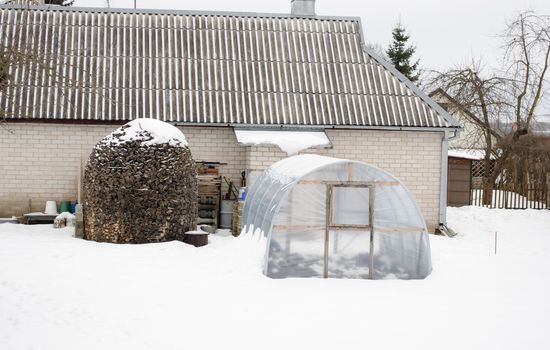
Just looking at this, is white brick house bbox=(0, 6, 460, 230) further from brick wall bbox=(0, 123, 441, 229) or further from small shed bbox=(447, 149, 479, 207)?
small shed bbox=(447, 149, 479, 207)

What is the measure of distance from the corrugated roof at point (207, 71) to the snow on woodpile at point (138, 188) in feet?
9.98

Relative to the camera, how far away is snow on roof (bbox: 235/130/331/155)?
49.8ft

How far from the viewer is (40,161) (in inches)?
616

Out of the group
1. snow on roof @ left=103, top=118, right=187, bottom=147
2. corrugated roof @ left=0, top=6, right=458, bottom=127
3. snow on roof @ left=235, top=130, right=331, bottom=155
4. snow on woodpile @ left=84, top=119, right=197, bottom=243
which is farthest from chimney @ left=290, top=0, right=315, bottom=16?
snow on woodpile @ left=84, top=119, right=197, bottom=243

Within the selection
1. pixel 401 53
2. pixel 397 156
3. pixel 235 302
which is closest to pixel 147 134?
pixel 235 302

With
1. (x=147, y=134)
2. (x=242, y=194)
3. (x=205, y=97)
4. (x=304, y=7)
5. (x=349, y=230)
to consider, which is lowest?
(x=349, y=230)

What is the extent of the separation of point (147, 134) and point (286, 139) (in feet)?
12.1

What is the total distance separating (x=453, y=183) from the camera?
21922 millimetres

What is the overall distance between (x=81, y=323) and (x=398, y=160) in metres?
10.5

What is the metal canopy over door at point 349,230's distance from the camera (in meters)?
10.7

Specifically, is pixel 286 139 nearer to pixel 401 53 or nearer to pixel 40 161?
pixel 40 161

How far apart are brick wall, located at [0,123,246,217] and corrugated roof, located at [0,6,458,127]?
16.1 inches

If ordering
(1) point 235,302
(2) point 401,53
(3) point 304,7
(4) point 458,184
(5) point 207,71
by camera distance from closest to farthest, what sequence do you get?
1. (1) point 235,302
2. (5) point 207,71
3. (3) point 304,7
4. (4) point 458,184
5. (2) point 401,53

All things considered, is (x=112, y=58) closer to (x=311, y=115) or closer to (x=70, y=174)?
(x=70, y=174)
